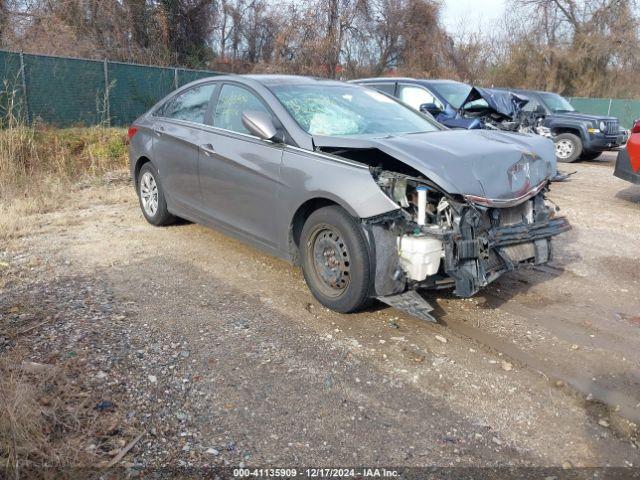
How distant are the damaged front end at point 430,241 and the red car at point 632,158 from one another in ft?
15.7

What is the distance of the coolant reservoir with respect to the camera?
12.3ft

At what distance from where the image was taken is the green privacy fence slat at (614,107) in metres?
28.3

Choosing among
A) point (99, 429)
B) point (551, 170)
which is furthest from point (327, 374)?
point (551, 170)

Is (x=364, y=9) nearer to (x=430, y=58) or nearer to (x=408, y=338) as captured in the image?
(x=430, y=58)

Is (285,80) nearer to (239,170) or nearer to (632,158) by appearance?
(239,170)

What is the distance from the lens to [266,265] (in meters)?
5.34

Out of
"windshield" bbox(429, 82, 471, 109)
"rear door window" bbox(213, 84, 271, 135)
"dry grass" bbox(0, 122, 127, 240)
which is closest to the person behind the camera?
"rear door window" bbox(213, 84, 271, 135)

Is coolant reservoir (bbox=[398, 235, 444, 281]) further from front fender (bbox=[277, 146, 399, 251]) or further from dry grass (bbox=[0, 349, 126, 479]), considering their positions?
dry grass (bbox=[0, 349, 126, 479])

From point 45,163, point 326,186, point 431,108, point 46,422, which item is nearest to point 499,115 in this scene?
point 431,108

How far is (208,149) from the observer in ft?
17.0

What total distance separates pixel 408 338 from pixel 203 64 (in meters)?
21.1

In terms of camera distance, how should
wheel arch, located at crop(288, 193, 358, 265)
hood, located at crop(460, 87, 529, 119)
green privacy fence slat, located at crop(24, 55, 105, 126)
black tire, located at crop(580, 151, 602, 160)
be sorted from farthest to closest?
1. black tire, located at crop(580, 151, 602, 160)
2. green privacy fence slat, located at crop(24, 55, 105, 126)
3. hood, located at crop(460, 87, 529, 119)
4. wheel arch, located at crop(288, 193, 358, 265)

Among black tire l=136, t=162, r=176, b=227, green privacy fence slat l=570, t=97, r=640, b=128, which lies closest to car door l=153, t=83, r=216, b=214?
black tire l=136, t=162, r=176, b=227

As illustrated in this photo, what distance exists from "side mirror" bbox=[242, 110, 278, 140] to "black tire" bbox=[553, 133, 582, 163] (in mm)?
11582
